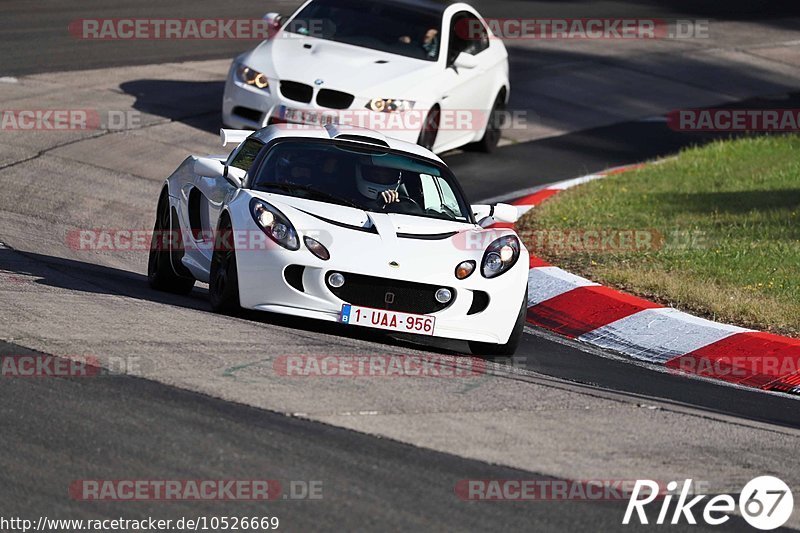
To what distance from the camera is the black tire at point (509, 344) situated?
883cm

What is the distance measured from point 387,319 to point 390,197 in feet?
3.99

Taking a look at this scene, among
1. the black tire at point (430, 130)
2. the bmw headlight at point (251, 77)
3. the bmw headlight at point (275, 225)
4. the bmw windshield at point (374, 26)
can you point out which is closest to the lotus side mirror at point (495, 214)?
the bmw headlight at point (275, 225)

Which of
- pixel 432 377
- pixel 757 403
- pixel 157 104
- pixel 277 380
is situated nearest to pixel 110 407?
pixel 277 380

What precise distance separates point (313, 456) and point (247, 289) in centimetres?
261

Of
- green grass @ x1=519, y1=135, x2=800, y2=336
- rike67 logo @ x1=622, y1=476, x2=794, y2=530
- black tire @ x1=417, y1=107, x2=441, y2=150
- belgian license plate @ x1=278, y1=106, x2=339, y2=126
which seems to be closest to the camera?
rike67 logo @ x1=622, y1=476, x2=794, y2=530

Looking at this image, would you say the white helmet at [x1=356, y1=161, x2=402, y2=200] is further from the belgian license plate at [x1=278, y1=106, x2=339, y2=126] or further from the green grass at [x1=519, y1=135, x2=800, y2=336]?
the belgian license plate at [x1=278, y1=106, x2=339, y2=126]

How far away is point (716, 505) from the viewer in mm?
6031

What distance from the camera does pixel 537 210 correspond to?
1372cm

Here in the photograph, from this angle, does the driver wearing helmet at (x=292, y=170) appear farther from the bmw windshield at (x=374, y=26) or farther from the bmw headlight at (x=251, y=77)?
the bmw windshield at (x=374, y=26)

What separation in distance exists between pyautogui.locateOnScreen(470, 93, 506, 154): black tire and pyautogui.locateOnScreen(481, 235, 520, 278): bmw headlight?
8047mm

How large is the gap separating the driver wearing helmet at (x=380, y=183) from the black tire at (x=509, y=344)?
42.7 inches

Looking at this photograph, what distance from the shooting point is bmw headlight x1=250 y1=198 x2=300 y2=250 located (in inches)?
332

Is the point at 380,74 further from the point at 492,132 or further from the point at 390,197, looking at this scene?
the point at 390,197

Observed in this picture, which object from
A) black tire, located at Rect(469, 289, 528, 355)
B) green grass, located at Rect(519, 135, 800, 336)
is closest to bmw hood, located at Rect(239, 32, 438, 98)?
green grass, located at Rect(519, 135, 800, 336)
